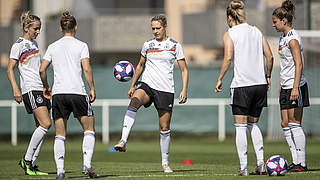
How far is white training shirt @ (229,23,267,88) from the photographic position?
10.8 meters

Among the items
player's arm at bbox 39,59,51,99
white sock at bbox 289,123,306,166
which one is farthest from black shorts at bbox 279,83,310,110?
player's arm at bbox 39,59,51,99

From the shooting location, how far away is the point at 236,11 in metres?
10.8

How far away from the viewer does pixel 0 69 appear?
26000 mm

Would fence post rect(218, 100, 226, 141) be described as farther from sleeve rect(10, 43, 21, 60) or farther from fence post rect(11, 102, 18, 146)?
sleeve rect(10, 43, 21, 60)

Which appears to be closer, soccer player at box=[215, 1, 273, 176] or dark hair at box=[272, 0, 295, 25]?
soccer player at box=[215, 1, 273, 176]

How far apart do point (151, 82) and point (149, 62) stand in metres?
0.32

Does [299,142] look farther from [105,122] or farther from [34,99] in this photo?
[105,122]

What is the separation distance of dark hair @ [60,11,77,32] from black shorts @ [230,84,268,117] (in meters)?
2.42

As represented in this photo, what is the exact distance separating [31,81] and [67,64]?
1946 millimetres

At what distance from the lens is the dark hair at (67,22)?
10748mm

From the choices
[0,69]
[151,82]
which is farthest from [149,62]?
[0,69]

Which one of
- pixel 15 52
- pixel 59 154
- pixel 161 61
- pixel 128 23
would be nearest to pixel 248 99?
pixel 161 61

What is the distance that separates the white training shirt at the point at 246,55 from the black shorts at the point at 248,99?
7 cm

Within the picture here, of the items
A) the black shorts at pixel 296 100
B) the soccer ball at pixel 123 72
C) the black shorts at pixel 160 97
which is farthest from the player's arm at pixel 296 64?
the soccer ball at pixel 123 72
